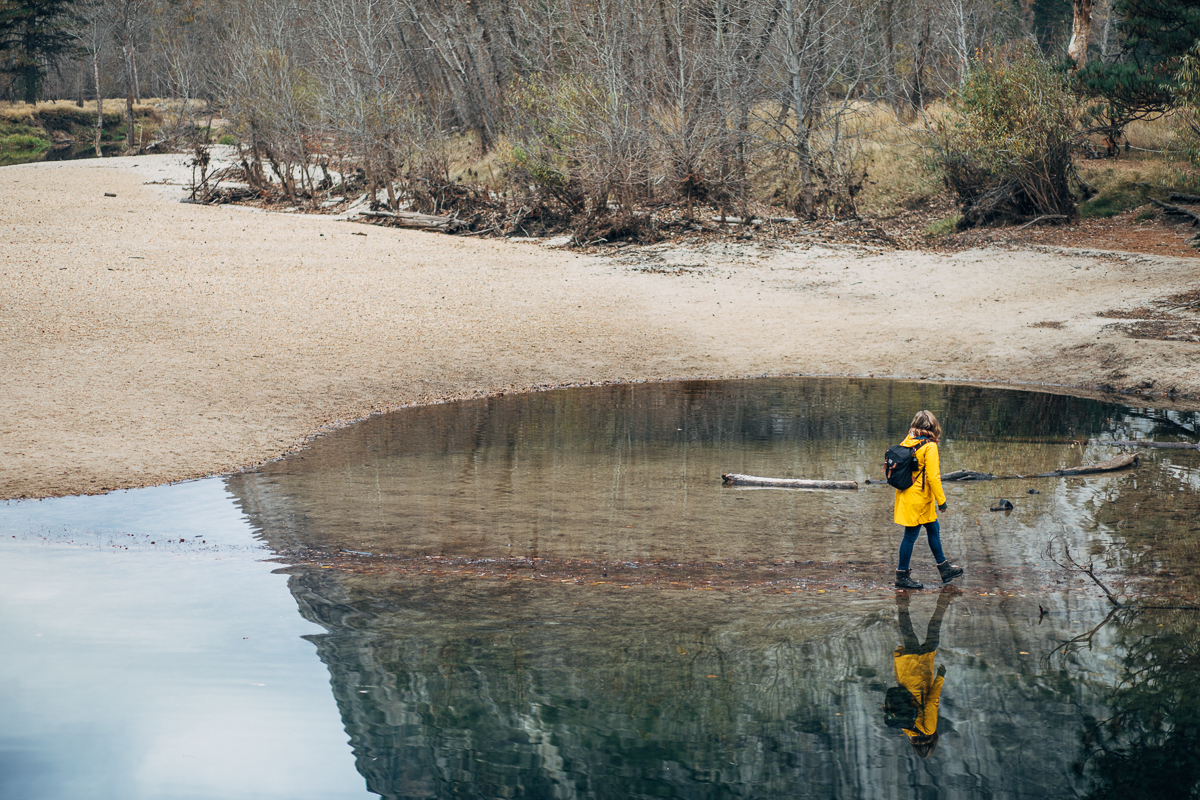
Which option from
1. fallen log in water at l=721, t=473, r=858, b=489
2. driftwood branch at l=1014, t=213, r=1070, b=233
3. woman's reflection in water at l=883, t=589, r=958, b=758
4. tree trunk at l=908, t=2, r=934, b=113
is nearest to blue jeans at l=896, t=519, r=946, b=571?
woman's reflection in water at l=883, t=589, r=958, b=758

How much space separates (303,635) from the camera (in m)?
6.80

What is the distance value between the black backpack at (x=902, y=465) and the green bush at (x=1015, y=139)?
63.5ft

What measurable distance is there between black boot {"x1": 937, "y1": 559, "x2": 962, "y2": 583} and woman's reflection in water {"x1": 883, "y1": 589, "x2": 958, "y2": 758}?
471 mm

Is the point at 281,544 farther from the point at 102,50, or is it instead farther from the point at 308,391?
the point at 102,50

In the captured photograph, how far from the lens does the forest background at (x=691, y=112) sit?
2412 centimetres

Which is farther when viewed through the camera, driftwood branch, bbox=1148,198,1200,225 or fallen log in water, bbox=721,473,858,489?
driftwood branch, bbox=1148,198,1200,225

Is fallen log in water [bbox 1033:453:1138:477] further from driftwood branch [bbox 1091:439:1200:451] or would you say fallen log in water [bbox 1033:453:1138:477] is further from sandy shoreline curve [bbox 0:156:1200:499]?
sandy shoreline curve [bbox 0:156:1200:499]

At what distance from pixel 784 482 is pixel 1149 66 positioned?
713 inches

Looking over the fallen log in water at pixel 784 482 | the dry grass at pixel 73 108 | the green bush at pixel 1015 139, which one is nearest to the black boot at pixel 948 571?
the fallen log in water at pixel 784 482

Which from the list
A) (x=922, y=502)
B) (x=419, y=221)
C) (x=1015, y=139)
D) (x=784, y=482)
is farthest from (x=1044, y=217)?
(x=922, y=502)

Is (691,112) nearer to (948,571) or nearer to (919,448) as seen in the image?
(919,448)

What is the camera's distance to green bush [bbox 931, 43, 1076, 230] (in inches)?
934

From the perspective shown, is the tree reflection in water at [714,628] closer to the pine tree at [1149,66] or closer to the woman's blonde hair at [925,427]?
the woman's blonde hair at [925,427]

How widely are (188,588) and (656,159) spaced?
22.0 m
